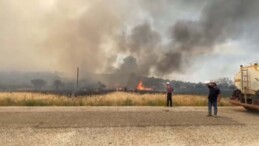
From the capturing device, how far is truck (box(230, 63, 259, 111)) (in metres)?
21.3

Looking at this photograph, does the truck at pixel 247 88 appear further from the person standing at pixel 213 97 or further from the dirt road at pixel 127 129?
the person standing at pixel 213 97

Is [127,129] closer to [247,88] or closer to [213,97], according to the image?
[213,97]

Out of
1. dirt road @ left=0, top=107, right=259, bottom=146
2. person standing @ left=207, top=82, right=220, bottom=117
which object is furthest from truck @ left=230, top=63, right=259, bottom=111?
person standing @ left=207, top=82, right=220, bottom=117

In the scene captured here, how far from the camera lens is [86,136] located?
43.7 feet

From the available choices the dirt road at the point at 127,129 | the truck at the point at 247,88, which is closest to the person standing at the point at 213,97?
the dirt road at the point at 127,129

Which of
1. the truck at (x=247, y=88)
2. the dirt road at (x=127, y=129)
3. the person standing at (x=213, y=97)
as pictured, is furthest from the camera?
the truck at (x=247, y=88)

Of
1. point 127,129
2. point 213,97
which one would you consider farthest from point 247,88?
point 127,129

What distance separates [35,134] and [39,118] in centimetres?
416

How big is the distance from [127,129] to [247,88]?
10948 millimetres

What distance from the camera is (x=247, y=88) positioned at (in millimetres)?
22219

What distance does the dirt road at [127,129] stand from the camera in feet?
41.7

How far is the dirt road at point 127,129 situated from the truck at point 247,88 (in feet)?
8.89

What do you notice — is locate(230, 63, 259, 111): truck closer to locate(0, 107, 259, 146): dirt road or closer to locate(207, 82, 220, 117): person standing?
locate(0, 107, 259, 146): dirt road

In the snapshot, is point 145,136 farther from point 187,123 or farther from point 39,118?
point 39,118
